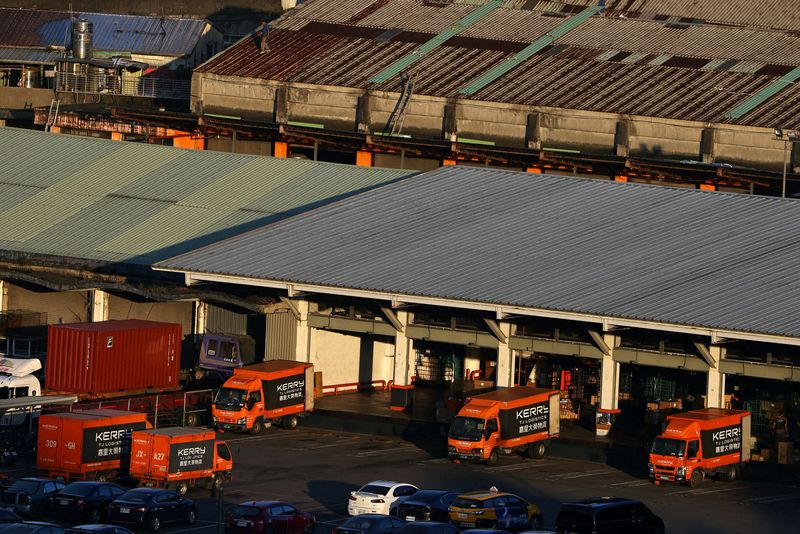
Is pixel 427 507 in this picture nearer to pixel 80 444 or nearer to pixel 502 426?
pixel 502 426

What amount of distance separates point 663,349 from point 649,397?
8.04m

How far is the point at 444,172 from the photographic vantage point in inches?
3189

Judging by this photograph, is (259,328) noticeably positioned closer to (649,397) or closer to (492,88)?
(649,397)

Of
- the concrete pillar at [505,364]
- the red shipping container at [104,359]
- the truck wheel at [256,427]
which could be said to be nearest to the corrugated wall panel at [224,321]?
the red shipping container at [104,359]

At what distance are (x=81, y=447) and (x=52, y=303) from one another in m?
27.2

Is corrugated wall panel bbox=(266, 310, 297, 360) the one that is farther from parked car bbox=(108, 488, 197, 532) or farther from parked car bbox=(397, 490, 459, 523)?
parked car bbox=(397, 490, 459, 523)

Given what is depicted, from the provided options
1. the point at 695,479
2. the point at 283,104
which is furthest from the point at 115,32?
the point at 695,479

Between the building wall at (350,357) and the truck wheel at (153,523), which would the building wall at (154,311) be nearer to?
the building wall at (350,357)

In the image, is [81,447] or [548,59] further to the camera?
[548,59]

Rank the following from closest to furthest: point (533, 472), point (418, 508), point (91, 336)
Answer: point (418, 508), point (533, 472), point (91, 336)

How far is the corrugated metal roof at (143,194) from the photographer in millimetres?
79562

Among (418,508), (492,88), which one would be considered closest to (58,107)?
(492,88)

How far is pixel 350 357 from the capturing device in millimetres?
76188

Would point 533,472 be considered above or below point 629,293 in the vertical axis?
below
